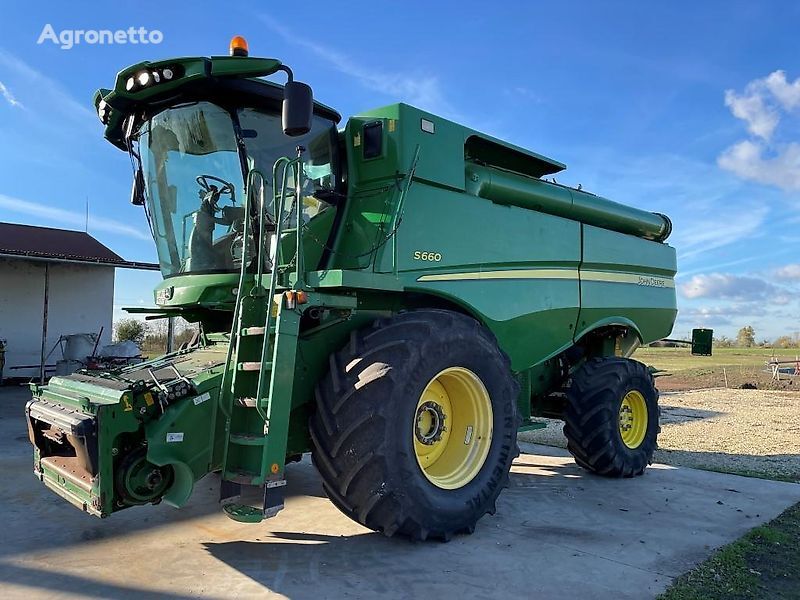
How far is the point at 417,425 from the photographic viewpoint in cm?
447

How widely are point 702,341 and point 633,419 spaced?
9.23 ft

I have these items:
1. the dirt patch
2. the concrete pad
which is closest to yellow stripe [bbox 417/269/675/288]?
the concrete pad

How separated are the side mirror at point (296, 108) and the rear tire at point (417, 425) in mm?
1385

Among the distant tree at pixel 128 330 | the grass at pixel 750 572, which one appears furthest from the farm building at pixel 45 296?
the grass at pixel 750 572

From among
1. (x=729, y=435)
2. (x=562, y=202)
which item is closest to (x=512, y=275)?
(x=562, y=202)

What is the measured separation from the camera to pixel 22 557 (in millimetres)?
3861

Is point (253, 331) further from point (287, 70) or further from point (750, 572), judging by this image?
point (750, 572)

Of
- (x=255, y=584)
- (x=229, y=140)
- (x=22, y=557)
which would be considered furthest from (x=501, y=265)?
(x=22, y=557)

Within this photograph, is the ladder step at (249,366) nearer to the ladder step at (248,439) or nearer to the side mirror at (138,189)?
the ladder step at (248,439)

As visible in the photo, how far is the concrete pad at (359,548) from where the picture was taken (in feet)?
11.4

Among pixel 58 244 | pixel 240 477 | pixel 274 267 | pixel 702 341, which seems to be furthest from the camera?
pixel 58 244

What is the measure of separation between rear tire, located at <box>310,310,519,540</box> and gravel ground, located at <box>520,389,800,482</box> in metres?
3.92

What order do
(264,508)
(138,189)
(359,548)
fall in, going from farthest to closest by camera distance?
(138,189) < (359,548) < (264,508)

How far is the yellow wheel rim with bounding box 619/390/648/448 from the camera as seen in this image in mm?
6887
